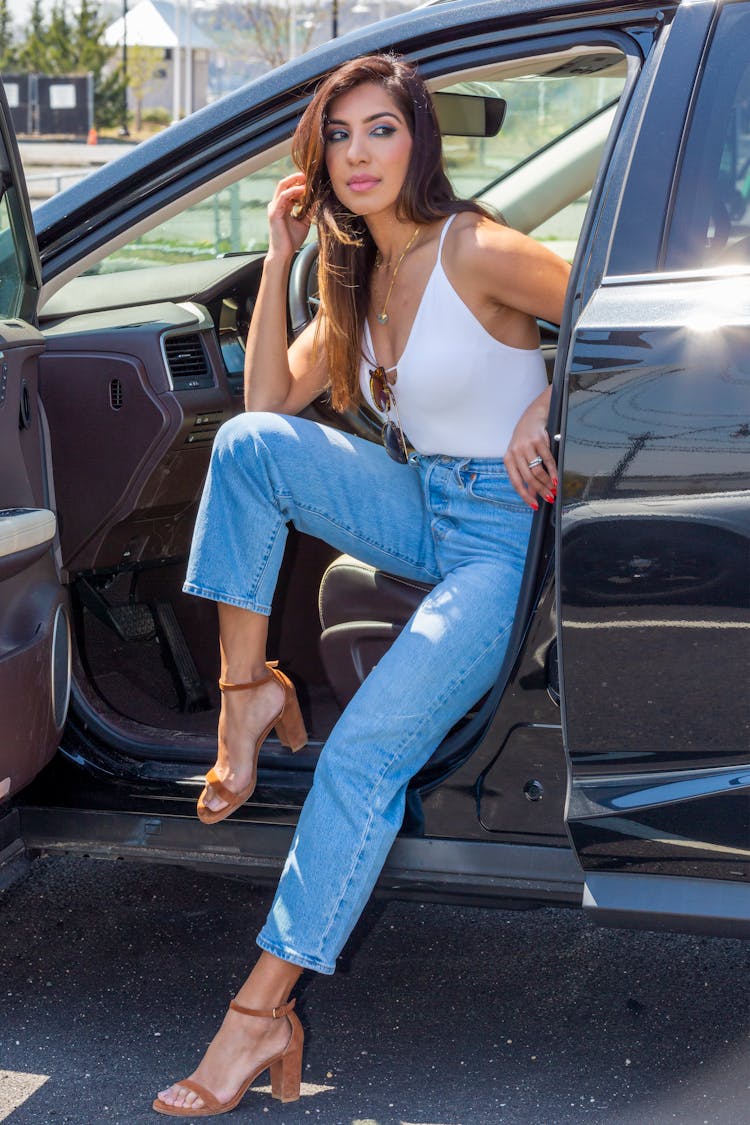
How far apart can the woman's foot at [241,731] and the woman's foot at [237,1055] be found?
336mm

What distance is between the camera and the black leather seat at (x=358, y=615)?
2.39 m

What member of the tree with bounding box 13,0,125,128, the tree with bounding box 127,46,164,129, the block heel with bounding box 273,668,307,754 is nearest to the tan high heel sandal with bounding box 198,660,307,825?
the block heel with bounding box 273,668,307,754

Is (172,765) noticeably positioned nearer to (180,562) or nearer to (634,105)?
(180,562)

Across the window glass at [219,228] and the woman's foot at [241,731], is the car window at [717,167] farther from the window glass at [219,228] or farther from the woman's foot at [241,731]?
the window glass at [219,228]

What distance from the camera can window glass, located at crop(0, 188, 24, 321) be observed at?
228 cm

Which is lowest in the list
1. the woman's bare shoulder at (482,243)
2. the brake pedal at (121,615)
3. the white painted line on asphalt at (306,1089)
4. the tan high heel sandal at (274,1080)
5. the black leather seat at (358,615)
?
the white painted line on asphalt at (306,1089)

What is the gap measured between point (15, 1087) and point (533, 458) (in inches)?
51.7

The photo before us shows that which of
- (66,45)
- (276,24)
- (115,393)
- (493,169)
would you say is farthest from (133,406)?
(66,45)

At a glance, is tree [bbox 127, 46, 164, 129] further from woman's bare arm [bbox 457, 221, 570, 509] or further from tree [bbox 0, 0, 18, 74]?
woman's bare arm [bbox 457, 221, 570, 509]

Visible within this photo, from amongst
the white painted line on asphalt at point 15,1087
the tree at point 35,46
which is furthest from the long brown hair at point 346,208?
the tree at point 35,46

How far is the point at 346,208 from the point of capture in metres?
2.38

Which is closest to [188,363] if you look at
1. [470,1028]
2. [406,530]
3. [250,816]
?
[406,530]

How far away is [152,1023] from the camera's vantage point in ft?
7.97

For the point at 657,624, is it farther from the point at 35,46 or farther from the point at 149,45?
the point at 35,46
